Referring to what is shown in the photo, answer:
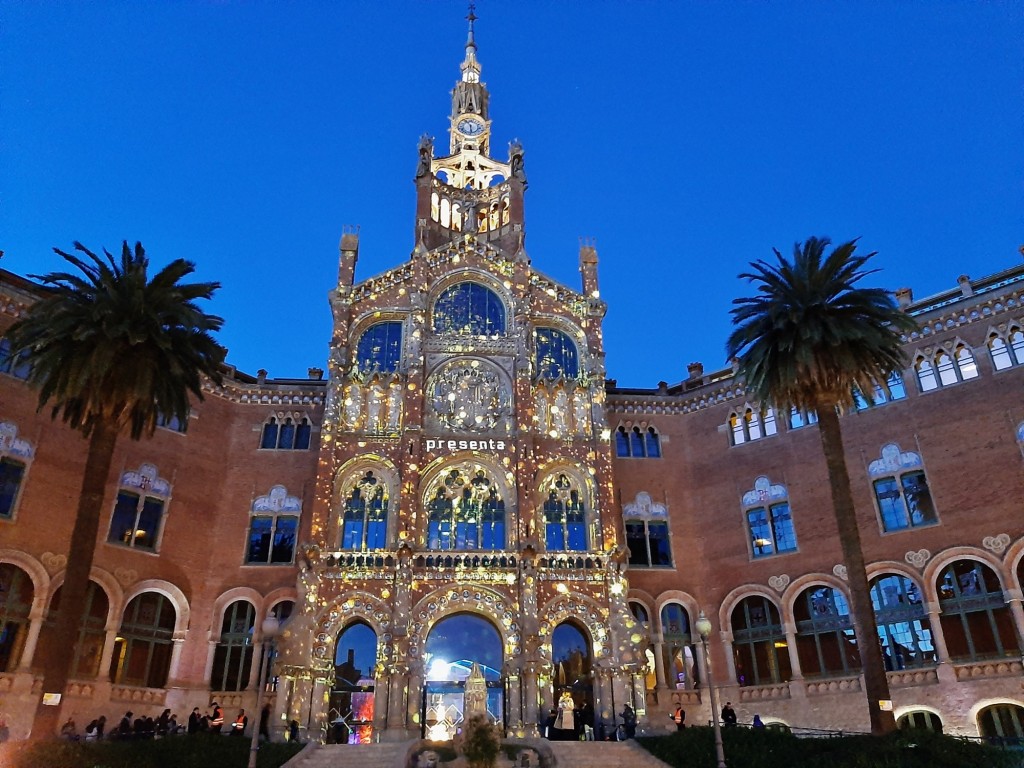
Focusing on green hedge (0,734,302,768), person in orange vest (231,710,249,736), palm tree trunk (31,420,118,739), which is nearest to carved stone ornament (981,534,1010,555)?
green hedge (0,734,302,768)

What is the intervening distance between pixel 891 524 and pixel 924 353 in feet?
25.3

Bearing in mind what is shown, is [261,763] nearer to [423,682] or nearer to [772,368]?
[423,682]

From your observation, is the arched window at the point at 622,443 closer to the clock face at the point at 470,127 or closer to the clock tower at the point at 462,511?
the clock tower at the point at 462,511

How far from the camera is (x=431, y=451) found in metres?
37.2

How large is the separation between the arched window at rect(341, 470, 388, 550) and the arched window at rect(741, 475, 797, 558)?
56.3 ft

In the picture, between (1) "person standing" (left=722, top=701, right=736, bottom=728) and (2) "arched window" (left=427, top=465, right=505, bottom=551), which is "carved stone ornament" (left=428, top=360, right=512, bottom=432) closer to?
(2) "arched window" (left=427, top=465, right=505, bottom=551)

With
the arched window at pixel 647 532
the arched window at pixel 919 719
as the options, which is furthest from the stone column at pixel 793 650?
the arched window at pixel 647 532

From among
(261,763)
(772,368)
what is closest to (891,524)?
(772,368)

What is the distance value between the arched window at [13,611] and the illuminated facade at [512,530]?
0.08 m

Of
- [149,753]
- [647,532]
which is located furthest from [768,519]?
[149,753]

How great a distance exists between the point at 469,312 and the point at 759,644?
2071 cm

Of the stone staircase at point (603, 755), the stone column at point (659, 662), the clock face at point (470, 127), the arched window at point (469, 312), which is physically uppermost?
the clock face at point (470, 127)

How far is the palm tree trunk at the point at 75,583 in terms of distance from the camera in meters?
23.1

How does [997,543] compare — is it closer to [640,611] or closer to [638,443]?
[640,611]
